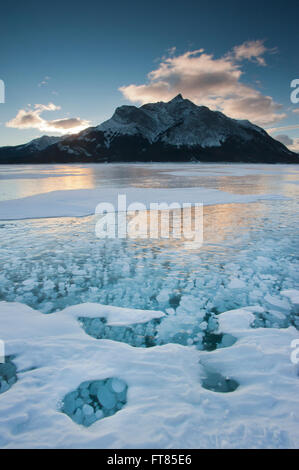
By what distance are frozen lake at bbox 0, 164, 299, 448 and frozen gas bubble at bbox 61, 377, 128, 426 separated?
0.08 m

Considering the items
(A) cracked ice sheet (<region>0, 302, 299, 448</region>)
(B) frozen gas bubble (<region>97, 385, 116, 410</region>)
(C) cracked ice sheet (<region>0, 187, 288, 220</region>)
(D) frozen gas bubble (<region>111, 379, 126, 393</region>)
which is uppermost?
(C) cracked ice sheet (<region>0, 187, 288, 220</region>)

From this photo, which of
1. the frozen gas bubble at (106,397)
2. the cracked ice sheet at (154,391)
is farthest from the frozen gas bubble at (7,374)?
the frozen gas bubble at (106,397)

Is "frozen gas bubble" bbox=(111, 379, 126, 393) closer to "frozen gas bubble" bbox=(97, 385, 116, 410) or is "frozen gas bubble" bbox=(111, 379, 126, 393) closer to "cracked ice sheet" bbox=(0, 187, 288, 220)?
"frozen gas bubble" bbox=(97, 385, 116, 410)

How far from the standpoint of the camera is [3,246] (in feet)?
20.9

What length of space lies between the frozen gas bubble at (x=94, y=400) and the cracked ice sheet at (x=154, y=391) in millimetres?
66

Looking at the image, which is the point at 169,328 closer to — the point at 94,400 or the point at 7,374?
the point at 94,400

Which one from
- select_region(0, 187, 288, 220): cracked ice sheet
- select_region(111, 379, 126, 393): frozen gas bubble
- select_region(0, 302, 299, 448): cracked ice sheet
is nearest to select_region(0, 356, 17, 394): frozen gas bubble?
select_region(0, 302, 299, 448): cracked ice sheet

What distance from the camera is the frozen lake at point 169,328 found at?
2092mm

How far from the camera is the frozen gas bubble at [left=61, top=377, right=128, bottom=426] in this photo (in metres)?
2.26

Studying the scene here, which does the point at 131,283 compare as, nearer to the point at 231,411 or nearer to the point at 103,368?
the point at 103,368

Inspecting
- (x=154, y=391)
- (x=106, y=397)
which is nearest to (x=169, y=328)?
(x=154, y=391)

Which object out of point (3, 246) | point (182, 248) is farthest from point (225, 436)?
point (3, 246)

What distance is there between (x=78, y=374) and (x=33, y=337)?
0.95 metres
